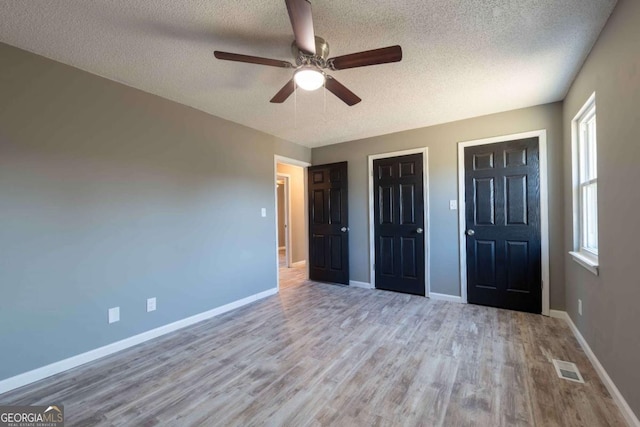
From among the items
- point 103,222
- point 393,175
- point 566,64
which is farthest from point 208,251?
point 566,64

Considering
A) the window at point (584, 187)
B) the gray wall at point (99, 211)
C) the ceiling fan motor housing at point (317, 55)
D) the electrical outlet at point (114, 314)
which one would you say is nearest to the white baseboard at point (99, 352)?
the gray wall at point (99, 211)

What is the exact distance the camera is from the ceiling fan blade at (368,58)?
1.61 m

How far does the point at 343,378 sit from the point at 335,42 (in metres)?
2.39

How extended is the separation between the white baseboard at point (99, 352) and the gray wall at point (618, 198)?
3414 millimetres

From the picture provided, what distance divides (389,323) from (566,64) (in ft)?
9.14

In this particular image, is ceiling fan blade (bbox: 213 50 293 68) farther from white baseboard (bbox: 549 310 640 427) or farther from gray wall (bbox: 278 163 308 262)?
gray wall (bbox: 278 163 308 262)

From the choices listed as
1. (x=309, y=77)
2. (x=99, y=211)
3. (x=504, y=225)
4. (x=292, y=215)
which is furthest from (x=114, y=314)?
(x=504, y=225)

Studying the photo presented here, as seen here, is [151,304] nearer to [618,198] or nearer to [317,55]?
[317,55]

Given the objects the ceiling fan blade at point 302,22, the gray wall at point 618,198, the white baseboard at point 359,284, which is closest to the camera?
the ceiling fan blade at point 302,22

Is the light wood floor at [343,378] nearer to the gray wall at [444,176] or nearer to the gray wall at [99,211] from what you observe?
the gray wall at [99,211]

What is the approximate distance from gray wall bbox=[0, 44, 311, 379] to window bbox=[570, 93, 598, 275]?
3.61 m

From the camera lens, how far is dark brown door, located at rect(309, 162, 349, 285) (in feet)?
14.8

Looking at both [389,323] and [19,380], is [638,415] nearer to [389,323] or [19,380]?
[389,323]

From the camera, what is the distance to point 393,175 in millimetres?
4043
